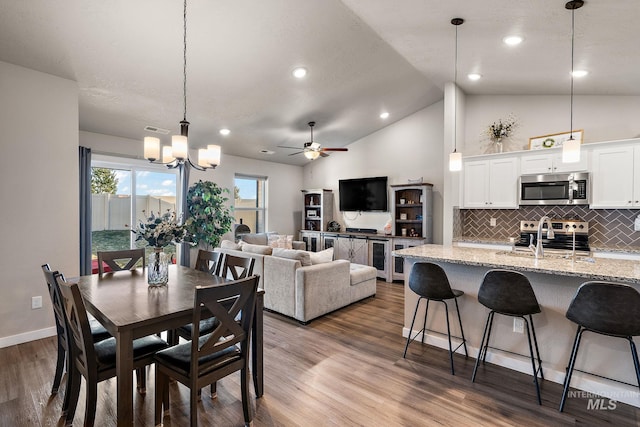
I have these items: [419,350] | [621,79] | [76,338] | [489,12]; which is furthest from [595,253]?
[76,338]

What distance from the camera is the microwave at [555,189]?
4105 mm

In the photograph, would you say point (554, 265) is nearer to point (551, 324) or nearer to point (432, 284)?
point (551, 324)

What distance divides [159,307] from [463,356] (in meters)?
2.79

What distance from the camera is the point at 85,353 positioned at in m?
1.88

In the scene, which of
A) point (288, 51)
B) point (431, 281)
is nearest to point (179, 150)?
point (288, 51)

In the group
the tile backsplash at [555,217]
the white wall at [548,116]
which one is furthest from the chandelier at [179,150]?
the white wall at [548,116]

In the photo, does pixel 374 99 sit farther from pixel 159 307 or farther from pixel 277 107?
pixel 159 307

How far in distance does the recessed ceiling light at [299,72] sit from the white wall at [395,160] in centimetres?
312

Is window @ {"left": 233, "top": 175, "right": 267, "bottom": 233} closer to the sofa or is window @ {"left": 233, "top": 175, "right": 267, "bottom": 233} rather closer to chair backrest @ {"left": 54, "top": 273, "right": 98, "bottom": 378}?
the sofa

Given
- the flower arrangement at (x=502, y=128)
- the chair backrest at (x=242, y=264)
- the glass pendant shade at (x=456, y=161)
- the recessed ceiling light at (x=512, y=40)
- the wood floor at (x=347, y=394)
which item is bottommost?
the wood floor at (x=347, y=394)

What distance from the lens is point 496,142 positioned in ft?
15.9

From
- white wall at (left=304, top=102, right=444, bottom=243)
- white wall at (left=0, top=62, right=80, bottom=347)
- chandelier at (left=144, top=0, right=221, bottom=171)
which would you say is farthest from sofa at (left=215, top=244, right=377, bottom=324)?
white wall at (left=304, top=102, right=444, bottom=243)

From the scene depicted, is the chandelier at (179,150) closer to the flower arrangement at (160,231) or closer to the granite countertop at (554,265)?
the flower arrangement at (160,231)

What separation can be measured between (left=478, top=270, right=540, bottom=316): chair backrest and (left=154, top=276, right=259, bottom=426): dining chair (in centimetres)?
189
